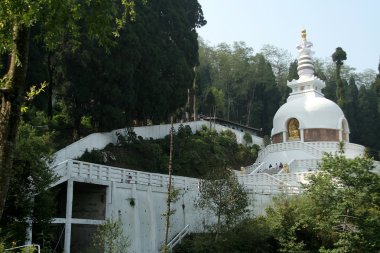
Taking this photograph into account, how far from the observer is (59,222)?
18719 mm

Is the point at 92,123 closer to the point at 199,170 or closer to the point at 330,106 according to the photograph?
the point at 199,170

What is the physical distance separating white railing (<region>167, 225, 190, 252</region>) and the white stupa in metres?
10.5

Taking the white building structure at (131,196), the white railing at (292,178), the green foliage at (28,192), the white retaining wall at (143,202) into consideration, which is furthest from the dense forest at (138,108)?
the white railing at (292,178)

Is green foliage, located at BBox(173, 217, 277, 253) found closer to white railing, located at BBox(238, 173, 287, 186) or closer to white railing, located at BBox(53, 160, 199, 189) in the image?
white railing, located at BBox(53, 160, 199, 189)

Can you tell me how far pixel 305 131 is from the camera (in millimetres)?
38406

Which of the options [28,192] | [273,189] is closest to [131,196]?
[28,192]

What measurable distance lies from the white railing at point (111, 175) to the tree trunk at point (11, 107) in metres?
11.3

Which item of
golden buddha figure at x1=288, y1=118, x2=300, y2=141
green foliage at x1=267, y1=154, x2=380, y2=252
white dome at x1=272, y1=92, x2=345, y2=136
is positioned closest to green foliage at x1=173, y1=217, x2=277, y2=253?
green foliage at x1=267, y1=154, x2=380, y2=252

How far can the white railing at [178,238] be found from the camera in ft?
70.3

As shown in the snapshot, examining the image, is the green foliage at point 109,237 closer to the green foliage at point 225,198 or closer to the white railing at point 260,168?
the green foliage at point 225,198

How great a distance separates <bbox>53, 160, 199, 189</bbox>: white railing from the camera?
63.8 feet

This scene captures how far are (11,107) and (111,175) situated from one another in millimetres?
13895

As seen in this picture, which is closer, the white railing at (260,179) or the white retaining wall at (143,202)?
the white retaining wall at (143,202)

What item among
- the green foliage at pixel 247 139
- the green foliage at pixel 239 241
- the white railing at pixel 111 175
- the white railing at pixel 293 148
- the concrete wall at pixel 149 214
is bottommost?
the green foliage at pixel 239 241
